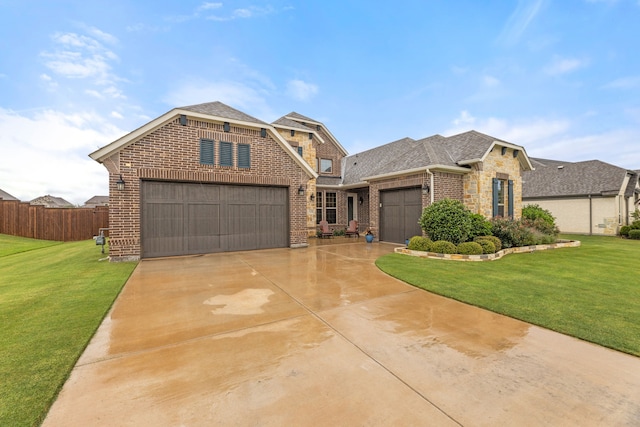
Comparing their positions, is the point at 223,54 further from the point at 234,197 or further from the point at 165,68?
the point at 234,197

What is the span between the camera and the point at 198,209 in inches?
372

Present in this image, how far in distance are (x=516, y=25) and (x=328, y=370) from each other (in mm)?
16496

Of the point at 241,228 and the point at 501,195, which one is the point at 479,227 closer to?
the point at 501,195

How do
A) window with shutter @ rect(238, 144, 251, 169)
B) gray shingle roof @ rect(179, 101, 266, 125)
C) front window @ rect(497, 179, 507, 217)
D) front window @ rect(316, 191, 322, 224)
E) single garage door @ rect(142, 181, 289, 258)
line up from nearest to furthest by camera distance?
single garage door @ rect(142, 181, 289, 258) → gray shingle roof @ rect(179, 101, 266, 125) → window with shutter @ rect(238, 144, 251, 169) → front window @ rect(497, 179, 507, 217) → front window @ rect(316, 191, 322, 224)

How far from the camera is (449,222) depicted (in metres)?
9.19

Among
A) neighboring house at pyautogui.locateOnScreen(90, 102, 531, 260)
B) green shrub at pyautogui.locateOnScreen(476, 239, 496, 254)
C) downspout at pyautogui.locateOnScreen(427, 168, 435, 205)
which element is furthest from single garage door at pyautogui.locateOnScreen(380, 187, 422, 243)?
green shrub at pyautogui.locateOnScreen(476, 239, 496, 254)

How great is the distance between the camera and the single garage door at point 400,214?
1170 cm

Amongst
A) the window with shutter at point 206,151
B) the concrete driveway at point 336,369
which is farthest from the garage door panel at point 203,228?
the concrete driveway at point 336,369

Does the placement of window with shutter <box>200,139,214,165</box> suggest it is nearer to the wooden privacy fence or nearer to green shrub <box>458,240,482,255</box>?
green shrub <box>458,240,482,255</box>

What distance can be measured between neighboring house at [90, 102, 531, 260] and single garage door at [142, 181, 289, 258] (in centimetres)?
3

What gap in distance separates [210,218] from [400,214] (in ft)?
27.7

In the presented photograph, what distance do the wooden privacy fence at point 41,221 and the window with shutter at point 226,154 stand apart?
11.8 meters

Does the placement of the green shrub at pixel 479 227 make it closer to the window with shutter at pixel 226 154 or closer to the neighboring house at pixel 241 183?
the neighboring house at pixel 241 183

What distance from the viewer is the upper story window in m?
17.5
